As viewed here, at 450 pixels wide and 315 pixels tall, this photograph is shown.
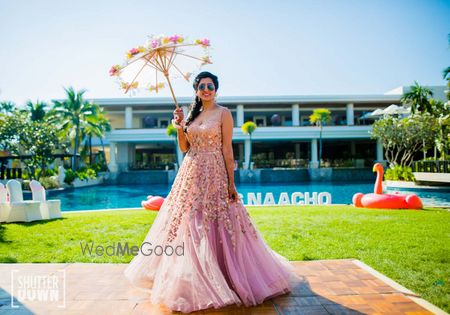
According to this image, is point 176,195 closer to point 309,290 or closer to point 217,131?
point 217,131

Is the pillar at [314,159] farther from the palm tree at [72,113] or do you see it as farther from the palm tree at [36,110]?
the palm tree at [36,110]

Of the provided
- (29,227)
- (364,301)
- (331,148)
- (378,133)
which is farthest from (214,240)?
(331,148)

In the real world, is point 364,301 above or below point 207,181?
below

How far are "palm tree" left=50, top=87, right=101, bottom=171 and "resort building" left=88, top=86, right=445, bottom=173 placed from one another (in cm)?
316

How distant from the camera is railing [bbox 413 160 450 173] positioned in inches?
569

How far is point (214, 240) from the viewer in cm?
279

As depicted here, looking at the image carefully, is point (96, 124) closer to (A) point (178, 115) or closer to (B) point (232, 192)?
(A) point (178, 115)

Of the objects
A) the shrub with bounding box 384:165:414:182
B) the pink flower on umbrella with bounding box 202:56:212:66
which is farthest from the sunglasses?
the shrub with bounding box 384:165:414:182

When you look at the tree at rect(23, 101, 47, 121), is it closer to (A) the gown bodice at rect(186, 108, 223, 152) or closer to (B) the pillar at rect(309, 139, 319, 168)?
(B) the pillar at rect(309, 139, 319, 168)

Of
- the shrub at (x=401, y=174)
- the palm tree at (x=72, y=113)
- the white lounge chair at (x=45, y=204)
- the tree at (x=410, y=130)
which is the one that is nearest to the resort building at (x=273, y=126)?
the palm tree at (x=72, y=113)

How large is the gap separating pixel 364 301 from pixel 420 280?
889 millimetres

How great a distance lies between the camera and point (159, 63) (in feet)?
10.8

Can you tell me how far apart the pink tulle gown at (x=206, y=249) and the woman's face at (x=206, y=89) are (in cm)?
16

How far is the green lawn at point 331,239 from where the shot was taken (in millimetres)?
3592
